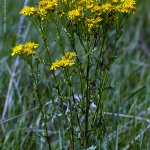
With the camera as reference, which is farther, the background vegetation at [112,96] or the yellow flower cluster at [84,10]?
the background vegetation at [112,96]

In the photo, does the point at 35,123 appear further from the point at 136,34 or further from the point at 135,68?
the point at 136,34

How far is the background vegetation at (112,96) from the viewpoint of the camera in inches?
118

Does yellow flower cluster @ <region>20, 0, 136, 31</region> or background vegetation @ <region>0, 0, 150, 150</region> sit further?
background vegetation @ <region>0, 0, 150, 150</region>

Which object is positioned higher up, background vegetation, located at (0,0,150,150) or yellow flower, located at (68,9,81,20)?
yellow flower, located at (68,9,81,20)

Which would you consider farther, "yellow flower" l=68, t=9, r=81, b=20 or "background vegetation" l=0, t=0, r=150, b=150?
"background vegetation" l=0, t=0, r=150, b=150

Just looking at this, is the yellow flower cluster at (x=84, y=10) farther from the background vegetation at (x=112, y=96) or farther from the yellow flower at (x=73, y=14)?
the background vegetation at (x=112, y=96)

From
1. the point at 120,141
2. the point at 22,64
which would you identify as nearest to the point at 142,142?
the point at 120,141

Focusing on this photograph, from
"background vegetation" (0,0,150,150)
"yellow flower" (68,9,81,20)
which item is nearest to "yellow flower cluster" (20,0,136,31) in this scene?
"yellow flower" (68,9,81,20)

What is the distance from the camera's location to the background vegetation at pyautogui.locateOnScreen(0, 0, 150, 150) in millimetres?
3010

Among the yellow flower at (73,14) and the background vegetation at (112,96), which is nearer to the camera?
the yellow flower at (73,14)

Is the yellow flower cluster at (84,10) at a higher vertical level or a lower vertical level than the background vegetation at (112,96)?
higher

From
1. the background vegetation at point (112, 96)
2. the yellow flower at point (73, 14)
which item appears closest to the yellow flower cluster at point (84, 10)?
the yellow flower at point (73, 14)

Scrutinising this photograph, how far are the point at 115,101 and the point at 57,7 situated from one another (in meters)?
1.38

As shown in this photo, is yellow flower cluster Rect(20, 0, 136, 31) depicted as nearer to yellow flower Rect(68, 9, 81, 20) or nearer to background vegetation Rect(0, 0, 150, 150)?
yellow flower Rect(68, 9, 81, 20)
